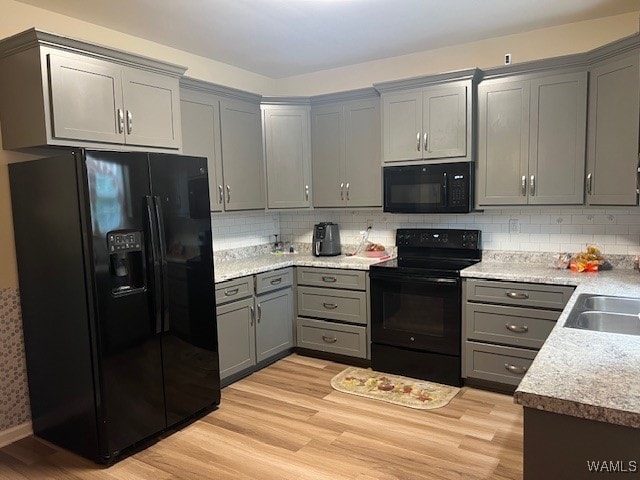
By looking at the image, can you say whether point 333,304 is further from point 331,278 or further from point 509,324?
point 509,324

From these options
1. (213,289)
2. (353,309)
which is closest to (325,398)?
(353,309)

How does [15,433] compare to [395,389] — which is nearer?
[15,433]

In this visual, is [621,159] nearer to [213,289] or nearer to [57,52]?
[213,289]

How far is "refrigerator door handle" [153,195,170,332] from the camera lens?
2758 millimetres

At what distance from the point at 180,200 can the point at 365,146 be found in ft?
6.03

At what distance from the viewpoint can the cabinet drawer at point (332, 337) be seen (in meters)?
3.92

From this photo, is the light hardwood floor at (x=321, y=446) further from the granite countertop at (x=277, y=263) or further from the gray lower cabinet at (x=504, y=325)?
the granite countertop at (x=277, y=263)

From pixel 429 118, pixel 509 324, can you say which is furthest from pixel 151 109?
pixel 509 324

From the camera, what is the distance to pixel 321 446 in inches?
108

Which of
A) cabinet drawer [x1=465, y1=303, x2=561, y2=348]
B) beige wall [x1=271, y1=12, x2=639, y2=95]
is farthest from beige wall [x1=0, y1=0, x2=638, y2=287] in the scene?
cabinet drawer [x1=465, y1=303, x2=561, y2=348]

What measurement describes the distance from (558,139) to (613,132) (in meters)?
0.34

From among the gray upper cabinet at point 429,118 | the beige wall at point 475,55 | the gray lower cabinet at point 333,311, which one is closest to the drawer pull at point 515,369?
the gray lower cabinet at point 333,311

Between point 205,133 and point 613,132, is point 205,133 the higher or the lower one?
the higher one

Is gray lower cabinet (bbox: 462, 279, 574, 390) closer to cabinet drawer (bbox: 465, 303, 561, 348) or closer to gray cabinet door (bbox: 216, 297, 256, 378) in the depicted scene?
cabinet drawer (bbox: 465, 303, 561, 348)
